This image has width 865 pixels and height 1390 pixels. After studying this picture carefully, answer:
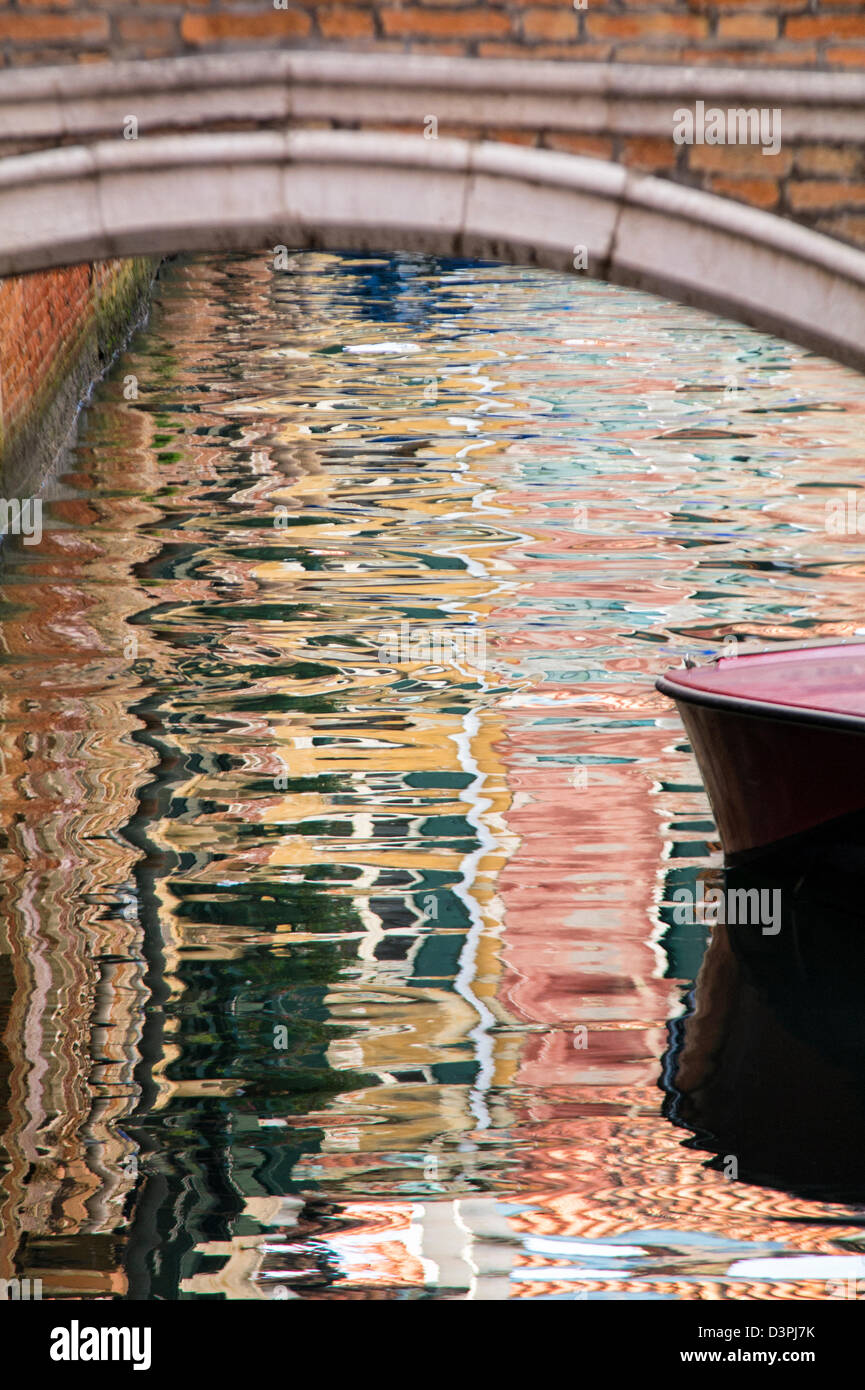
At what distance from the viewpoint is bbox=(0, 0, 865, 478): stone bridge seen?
3639mm

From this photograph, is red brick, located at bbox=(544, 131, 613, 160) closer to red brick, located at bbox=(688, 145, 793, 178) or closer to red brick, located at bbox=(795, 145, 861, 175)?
red brick, located at bbox=(688, 145, 793, 178)

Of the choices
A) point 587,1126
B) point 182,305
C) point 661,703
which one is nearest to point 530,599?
point 661,703

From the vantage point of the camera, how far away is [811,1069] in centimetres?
457

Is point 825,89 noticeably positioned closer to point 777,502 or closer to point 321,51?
point 321,51

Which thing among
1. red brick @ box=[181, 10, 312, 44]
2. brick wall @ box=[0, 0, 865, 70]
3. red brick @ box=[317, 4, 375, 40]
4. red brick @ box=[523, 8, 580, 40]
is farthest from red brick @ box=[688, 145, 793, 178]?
red brick @ box=[181, 10, 312, 44]

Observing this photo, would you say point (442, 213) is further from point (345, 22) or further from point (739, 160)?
point (739, 160)

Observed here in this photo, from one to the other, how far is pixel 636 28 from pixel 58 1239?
2.78m

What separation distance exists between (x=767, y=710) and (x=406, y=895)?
116 centimetres

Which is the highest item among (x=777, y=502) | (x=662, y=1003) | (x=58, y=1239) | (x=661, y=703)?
(x=777, y=502)

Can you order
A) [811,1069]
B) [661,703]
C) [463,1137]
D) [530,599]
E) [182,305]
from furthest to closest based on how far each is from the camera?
1. [182,305]
2. [530,599]
3. [661,703]
4. [811,1069]
5. [463,1137]

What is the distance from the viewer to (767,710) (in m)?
5.02

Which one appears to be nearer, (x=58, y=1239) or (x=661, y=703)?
(x=58, y=1239)

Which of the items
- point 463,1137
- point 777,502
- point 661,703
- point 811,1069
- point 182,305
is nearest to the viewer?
point 463,1137

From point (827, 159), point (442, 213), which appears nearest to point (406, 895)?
point (442, 213)
